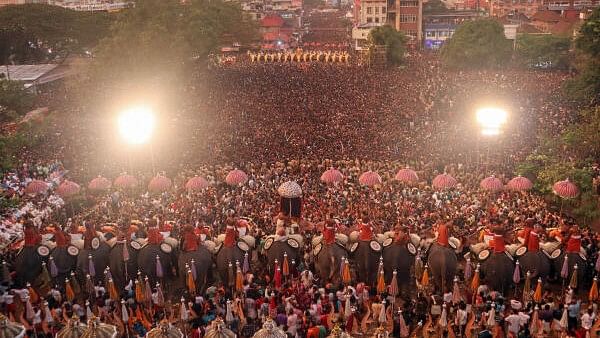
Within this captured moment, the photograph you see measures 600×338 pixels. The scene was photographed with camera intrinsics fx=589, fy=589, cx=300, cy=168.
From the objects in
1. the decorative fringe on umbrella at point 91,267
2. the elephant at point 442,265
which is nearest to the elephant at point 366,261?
the elephant at point 442,265

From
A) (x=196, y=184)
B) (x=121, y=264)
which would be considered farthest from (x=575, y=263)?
(x=196, y=184)

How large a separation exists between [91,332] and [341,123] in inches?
795

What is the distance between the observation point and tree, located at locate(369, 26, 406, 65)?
49906 mm

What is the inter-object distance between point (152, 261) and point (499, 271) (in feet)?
28.4

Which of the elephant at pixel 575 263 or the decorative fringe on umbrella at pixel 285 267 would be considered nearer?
the elephant at pixel 575 263

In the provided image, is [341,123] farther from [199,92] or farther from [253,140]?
[199,92]

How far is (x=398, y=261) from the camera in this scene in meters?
14.7

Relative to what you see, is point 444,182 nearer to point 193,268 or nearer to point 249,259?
point 249,259

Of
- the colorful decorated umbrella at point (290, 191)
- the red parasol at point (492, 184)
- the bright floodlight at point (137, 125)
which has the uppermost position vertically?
A: the bright floodlight at point (137, 125)

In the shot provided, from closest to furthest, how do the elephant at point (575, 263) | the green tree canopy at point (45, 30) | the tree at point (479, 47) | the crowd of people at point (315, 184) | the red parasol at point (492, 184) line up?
the crowd of people at point (315, 184) < the elephant at point (575, 263) < the red parasol at point (492, 184) < the tree at point (479, 47) < the green tree canopy at point (45, 30)

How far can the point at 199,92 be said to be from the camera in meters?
39.6

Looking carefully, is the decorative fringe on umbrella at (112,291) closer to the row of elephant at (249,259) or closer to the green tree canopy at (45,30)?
the row of elephant at (249,259)

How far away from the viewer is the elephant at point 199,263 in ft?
49.0

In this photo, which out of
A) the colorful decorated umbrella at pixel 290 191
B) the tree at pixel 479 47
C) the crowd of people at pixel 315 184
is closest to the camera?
the crowd of people at pixel 315 184
